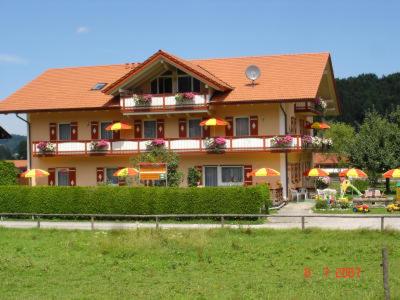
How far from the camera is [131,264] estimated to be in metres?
17.4

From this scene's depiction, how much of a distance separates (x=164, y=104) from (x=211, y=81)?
10.4 ft

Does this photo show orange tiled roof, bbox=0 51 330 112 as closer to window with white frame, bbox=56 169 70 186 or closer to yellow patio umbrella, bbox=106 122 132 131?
yellow patio umbrella, bbox=106 122 132 131

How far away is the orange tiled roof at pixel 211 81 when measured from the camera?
3656 centimetres

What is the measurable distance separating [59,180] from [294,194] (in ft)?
49.0

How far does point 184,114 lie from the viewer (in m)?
37.9

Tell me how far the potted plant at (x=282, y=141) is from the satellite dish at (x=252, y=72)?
4374mm

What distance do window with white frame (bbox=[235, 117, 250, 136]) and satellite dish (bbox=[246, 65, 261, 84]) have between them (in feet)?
8.04

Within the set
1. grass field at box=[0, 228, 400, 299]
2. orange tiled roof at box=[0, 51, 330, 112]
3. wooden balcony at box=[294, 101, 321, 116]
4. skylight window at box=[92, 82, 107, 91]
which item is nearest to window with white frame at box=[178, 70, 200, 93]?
orange tiled roof at box=[0, 51, 330, 112]

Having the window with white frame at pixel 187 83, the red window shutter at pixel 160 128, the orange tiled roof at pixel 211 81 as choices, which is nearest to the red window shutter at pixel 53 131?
the orange tiled roof at pixel 211 81

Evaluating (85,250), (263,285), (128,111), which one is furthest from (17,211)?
(263,285)

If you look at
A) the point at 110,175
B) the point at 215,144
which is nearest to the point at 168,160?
the point at 215,144

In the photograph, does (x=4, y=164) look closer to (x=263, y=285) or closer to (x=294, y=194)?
(x=294, y=194)

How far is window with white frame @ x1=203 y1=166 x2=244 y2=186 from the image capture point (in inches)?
1478

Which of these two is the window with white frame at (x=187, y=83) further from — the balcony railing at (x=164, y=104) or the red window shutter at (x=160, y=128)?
the red window shutter at (x=160, y=128)
